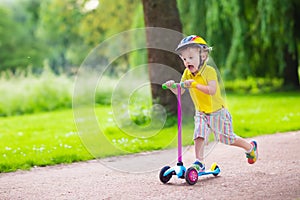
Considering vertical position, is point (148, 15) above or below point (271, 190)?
above

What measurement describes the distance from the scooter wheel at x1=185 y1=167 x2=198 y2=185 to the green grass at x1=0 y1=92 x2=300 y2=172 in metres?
1.46

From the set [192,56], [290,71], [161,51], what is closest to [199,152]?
[192,56]

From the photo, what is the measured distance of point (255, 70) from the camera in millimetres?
17359

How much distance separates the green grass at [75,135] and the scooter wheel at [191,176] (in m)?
1.46

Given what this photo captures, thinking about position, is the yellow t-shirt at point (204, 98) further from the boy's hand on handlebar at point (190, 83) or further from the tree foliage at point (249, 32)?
the tree foliage at point (249, 32)

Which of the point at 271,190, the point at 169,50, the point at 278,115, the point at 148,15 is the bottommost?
the point at 271,190

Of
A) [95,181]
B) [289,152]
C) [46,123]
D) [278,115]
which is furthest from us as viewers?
[46,123]

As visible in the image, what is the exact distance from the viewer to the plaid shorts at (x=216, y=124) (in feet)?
16.8

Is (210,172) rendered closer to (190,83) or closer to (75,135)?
(190,83)

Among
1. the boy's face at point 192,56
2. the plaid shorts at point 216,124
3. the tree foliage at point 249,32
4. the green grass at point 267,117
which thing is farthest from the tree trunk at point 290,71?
the boy's face at point 192,56

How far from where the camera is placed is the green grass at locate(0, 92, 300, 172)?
6.85 m

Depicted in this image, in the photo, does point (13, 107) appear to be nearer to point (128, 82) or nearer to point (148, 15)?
point (148, 15)

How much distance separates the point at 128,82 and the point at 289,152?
230 cm

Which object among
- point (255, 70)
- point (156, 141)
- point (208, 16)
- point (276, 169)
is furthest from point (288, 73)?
point (276, 169)
